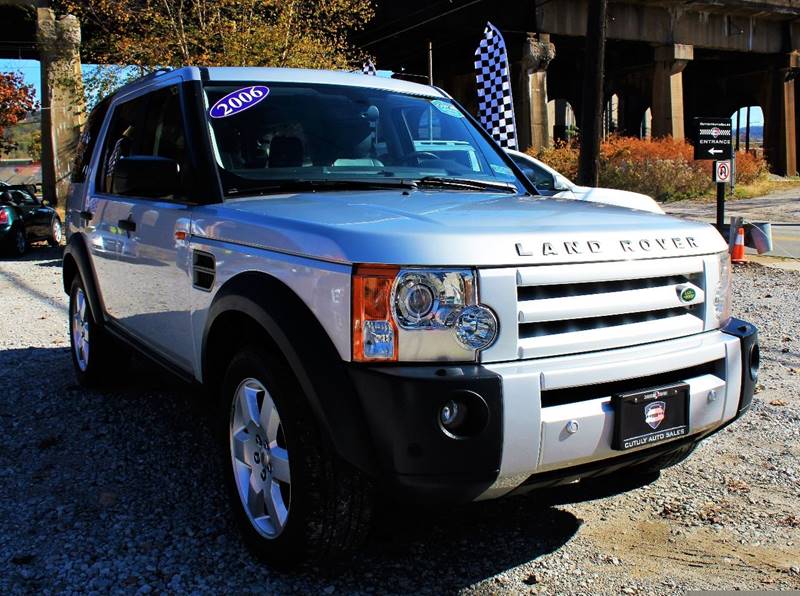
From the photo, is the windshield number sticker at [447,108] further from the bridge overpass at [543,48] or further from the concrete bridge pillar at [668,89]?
the concrete bridge pillar at [668,89]

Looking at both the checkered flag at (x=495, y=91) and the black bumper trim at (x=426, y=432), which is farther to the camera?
the checkered flag at (x=495, y=91)

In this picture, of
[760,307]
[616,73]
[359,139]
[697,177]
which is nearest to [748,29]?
[616,73]

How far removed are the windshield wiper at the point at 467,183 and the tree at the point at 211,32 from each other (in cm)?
1097

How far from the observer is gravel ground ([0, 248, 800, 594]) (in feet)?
9.58

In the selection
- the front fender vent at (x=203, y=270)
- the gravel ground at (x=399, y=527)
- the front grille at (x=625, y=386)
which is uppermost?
the front fender vent at (x=203, y=270)

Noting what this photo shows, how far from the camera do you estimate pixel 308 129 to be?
3797mm

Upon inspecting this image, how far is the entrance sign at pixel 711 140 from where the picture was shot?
1288 centimetres

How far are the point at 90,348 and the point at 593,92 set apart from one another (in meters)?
10.6

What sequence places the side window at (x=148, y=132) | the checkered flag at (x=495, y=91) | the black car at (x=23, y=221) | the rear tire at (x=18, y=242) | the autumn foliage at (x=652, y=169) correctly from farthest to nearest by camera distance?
the autumn foliage at (x=652, y=169) → the rear tire at (x=18, y=242) → the black car at (x=23, y=221) → the checkered flag at (x=495, y=91) → the side window at (x=148, y=132)

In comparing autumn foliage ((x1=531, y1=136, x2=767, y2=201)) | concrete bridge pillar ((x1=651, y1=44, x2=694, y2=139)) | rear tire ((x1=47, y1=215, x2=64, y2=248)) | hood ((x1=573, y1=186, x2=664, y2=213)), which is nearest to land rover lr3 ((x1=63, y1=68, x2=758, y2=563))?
hood ((x1=573, y1=186, x2=664, y2=213))

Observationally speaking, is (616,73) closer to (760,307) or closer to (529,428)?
(760,307)

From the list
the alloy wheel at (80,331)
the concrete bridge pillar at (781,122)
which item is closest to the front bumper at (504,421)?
the alloy wheel at (80,331)

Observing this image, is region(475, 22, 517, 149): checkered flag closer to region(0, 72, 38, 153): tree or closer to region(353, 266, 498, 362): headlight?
region(353, 266, 498, 362): headlight

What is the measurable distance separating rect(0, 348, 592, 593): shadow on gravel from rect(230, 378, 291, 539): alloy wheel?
21cm
